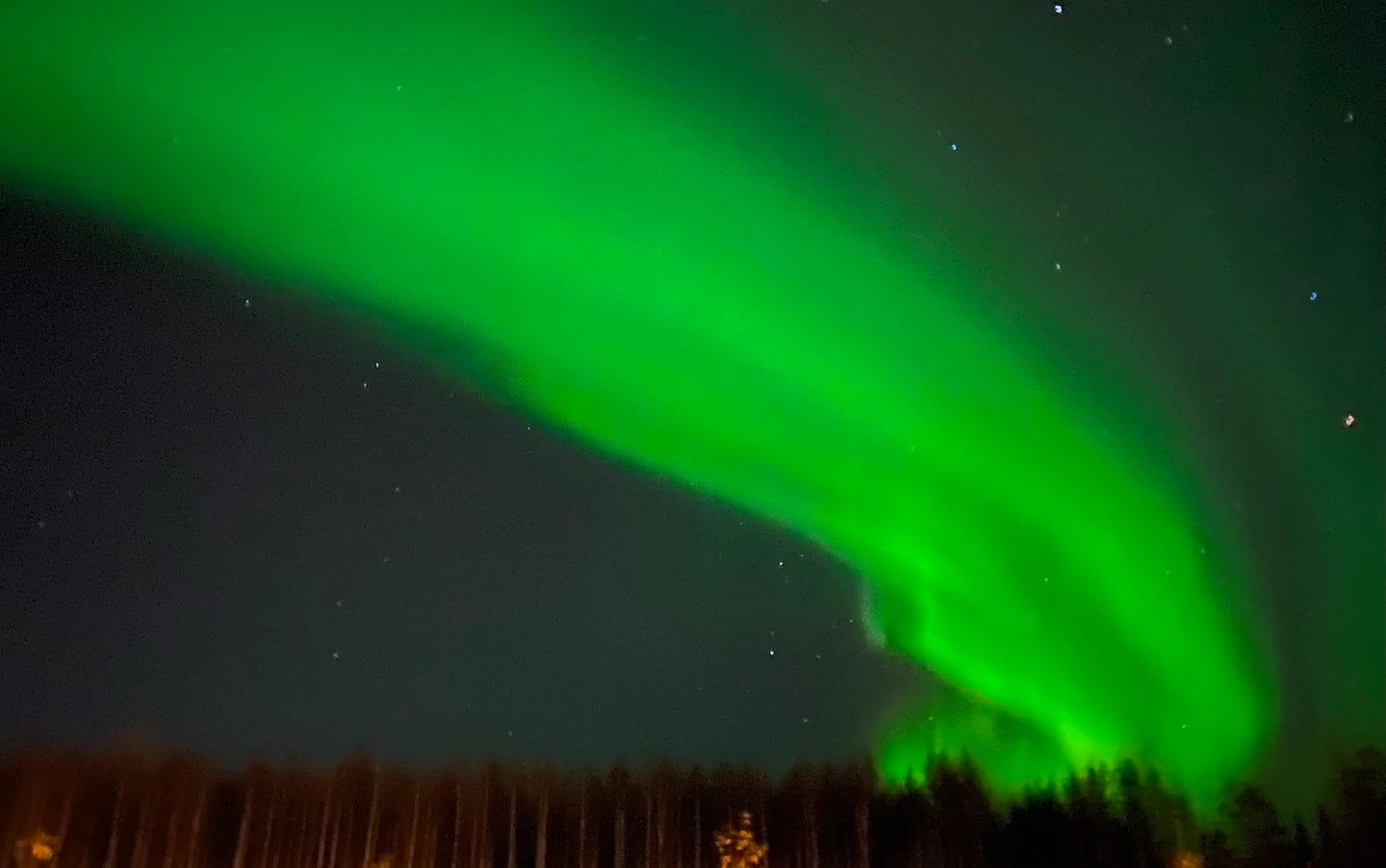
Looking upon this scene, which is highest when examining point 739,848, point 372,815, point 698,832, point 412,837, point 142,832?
point 372,815

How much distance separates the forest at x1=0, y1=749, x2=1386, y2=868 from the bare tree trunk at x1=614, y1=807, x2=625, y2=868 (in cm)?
5

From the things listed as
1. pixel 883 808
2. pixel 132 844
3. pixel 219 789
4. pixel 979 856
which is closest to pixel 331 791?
pixel 219 789

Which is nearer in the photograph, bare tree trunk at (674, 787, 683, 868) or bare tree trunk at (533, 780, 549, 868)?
bare tree trunk at (533, 780, 549, 868)

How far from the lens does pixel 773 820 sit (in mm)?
31375

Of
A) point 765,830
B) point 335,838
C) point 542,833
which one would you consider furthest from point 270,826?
point 765,830

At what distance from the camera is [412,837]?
29.1 metres

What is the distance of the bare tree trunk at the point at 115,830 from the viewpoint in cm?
2611

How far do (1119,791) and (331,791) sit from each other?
21.9m

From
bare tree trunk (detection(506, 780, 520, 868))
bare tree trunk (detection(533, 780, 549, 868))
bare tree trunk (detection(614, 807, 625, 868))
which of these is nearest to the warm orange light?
bare tree trunk (detection(614, 807, 625, 868))

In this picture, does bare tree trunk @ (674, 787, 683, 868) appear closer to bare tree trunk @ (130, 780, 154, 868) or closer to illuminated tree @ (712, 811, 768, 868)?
illuminated tree @ (712, 811, 768, 868)

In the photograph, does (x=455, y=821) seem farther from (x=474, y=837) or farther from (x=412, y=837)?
(x=412, y=837)

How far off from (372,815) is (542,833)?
14.7ft

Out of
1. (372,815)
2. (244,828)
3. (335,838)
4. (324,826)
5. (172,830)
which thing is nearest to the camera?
(172,830)

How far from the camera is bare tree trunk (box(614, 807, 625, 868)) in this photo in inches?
1186
